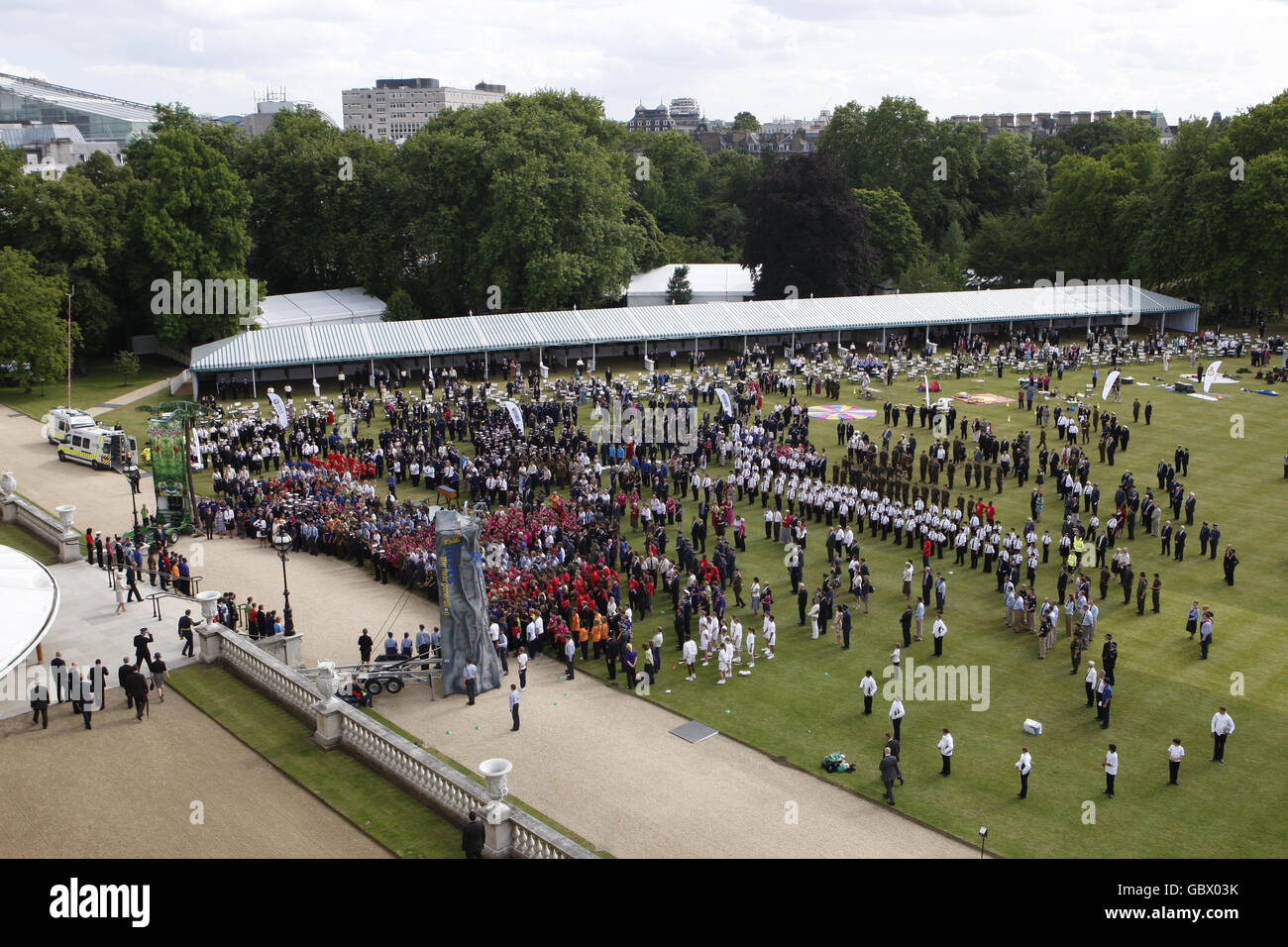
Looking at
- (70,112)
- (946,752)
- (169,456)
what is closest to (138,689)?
(946,752)

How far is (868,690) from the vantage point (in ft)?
64.4

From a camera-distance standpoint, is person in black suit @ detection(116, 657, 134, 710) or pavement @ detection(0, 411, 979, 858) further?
person in black suit @ detection(116, 657, 134, 710)

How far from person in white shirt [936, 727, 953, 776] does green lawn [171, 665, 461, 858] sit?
24.4 ft

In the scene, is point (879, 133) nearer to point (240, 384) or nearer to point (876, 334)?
point (876, 334)

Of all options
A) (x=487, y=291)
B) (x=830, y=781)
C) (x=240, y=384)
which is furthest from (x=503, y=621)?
(x=487, y=291)

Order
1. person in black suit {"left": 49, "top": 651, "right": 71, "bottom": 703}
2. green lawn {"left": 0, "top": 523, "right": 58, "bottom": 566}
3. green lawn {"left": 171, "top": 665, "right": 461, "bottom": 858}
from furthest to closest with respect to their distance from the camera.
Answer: green lawn {"left": 0, "top": 523, "right": 58, "bottom": 566}, person in black suit {"left": 49, "top": 651, "right": 71, "bottom": 703}, green lawn {"left": 171, "top": 665, "right": 461, "bottom": 858}

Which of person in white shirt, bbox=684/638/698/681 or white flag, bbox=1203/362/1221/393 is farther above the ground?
white flag, bbox=1203/362/1221/393

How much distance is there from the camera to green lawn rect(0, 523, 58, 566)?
89.8ft

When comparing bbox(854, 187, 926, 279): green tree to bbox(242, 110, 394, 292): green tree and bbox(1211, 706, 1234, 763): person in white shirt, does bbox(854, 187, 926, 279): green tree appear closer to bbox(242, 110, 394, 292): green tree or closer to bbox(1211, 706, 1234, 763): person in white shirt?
bbox(242, 110, 394, 292): green tree

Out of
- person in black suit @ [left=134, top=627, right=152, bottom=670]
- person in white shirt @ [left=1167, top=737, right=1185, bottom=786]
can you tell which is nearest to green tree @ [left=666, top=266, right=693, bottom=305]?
person in black suit @ [left=134, top=627, right=152, bottom=670]

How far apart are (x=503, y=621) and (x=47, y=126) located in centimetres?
11300

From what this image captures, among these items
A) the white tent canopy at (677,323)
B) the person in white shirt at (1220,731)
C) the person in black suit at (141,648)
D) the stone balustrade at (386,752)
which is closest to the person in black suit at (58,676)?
the person in black suit at (141,648)

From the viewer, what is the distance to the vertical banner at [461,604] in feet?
67.2

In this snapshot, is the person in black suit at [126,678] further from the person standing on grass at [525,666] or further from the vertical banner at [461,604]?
the person standing on grass at [525,666]
